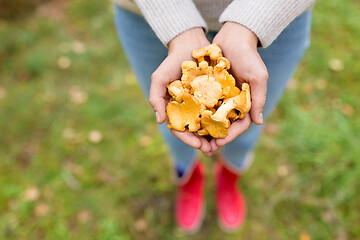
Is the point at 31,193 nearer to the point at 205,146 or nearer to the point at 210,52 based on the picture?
the point at 205,146

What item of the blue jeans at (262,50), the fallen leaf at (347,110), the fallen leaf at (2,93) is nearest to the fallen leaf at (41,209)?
the fallen leaf at (2,93)

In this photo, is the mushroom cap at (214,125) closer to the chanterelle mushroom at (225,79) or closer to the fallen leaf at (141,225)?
the chanterelle mushroom at (225,79)

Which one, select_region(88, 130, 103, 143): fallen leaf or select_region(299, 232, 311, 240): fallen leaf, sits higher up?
select_region(88, 130, 103, 143): fallen leaf

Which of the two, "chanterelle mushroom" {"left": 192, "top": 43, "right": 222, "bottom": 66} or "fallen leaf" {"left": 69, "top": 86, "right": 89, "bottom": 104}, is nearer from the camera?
"chanterelle mushroom" {"left": 192, "top": 43, "right": 222, "bottom": 66}

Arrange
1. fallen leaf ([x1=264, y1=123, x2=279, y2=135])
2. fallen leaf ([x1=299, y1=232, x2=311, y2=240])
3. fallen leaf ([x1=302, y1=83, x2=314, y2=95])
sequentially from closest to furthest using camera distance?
fallen leaf ([x1=299, y1=232, x2=311, y2=240]) → fallen leaf ([x1=264, y1=123, x2=279, y2=135]) → fallen leaf ([x1=302, y1=83, x2=314, y2=95])

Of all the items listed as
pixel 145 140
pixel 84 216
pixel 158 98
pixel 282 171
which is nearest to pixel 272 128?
pixel 282 171

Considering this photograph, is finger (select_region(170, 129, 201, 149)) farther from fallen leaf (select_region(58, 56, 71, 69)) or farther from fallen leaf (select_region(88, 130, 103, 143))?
fallen leaf (select_region(58, 56, 71, 69))

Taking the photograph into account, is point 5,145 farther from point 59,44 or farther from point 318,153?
point 318,153

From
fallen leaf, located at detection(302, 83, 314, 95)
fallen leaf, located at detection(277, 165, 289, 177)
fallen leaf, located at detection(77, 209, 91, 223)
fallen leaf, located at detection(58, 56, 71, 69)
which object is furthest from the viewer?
fallen leaf, located at detection(58, 56, 71, 69)

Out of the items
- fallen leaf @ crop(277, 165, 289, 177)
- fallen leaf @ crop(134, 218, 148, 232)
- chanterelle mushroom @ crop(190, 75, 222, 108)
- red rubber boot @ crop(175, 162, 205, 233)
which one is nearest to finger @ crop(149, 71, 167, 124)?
chanterelle mushroom @ crop(190, 75, 222, 108)
